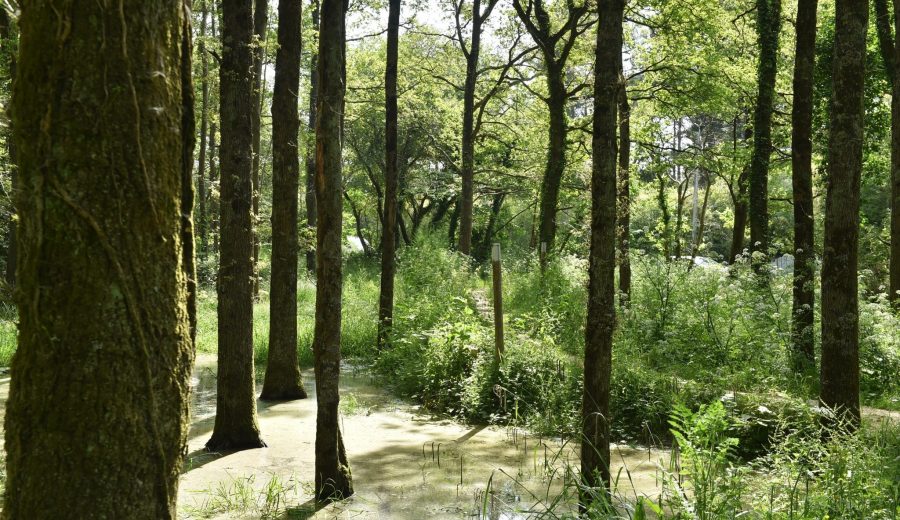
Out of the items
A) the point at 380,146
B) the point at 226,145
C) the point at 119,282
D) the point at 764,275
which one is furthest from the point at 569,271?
the point at 380,146

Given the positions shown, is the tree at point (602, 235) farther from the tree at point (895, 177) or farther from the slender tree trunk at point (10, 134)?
the tree at point (895, 177)

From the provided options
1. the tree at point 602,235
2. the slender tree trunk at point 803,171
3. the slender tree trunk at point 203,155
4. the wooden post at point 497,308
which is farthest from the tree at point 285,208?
the slender tree trunk at point 203,155

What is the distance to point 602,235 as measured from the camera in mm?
6117

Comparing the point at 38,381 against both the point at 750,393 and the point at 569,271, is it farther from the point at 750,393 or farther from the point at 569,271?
the point at 569,271

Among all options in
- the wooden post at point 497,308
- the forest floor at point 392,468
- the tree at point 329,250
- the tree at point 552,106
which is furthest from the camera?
the tree at point 552,106

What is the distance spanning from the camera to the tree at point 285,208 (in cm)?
985

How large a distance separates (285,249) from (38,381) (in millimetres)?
7909

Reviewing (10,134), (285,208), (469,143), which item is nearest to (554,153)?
(469,143)

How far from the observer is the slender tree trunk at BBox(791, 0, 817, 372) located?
11281mm

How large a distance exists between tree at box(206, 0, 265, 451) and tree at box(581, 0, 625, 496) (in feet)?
12.9

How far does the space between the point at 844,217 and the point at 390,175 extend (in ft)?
27.7

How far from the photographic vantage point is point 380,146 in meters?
35.2

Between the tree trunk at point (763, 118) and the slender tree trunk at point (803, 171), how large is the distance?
9.48 ft

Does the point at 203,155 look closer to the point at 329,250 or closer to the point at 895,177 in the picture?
the point at 895,177
